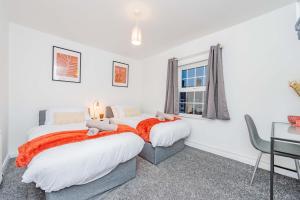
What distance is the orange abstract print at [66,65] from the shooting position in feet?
9.26

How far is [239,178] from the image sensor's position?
1842 millimetres

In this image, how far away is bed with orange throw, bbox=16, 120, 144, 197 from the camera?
1.09 m

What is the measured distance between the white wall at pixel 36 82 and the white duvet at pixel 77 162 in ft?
6.28

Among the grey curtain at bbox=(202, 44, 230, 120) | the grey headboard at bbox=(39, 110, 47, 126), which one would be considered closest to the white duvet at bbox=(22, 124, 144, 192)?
the grey headboard at bbox=(39, 110, 47, 126)

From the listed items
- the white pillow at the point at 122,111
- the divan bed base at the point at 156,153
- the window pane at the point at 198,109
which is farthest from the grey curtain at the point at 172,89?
the divan bed base at the point at 156,153

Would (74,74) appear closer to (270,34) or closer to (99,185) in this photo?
(99,185)

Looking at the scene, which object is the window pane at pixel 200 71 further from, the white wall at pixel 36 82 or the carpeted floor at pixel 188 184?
the white wall at pixel 36 82

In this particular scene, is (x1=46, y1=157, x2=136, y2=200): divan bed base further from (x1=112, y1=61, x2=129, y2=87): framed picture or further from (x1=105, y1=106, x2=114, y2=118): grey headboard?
(x1=112, y1=61, x2=129, y2=87): framed picture

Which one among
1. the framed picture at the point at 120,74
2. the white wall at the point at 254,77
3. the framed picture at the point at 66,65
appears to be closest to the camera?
the white wall at the point at 254,77

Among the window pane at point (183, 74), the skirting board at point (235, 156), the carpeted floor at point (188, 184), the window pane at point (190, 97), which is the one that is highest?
the window pane at point (183, 74)

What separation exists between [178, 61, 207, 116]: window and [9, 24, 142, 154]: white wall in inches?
84.7

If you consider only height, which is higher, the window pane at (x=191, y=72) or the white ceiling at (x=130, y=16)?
the white ceiling at (x=130, y=16)

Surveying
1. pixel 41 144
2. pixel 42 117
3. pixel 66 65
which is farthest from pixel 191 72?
pixel 42 117

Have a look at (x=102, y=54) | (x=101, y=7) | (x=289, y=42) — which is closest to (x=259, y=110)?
(x=289, y=42)
